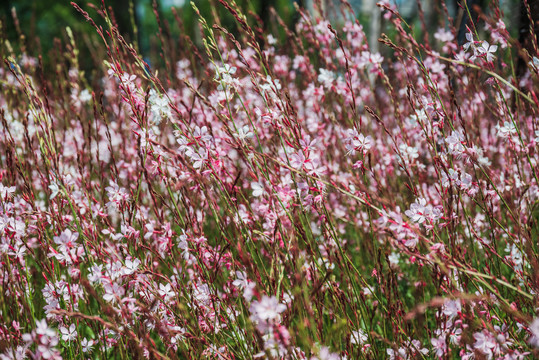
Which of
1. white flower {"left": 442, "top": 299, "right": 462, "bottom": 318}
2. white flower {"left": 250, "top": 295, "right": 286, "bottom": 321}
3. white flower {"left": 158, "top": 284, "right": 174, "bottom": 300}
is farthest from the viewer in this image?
white flower {"left": 158, "top": 284, "right": 174, "bottom": 300}

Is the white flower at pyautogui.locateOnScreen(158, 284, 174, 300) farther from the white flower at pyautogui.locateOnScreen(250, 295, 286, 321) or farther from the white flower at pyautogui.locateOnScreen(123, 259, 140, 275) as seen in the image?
the white flower at pyautogui.locateOnScreen(250, 295, 286, 321)

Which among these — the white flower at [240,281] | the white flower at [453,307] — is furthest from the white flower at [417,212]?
the white flower at [240,281]

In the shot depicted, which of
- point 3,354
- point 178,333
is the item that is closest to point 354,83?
point 178,333

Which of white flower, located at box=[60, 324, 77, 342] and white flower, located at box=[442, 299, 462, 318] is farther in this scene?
white flower, located at box=[60, 324, 77, 342]

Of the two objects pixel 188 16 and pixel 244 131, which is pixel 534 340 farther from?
pixel 188 16

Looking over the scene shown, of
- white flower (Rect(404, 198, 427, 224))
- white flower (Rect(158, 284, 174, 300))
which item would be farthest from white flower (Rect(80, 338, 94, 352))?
white flower (Rect(404, 198, 427, 224))

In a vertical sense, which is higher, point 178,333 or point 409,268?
point 409,268

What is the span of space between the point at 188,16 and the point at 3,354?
23089 millimetres

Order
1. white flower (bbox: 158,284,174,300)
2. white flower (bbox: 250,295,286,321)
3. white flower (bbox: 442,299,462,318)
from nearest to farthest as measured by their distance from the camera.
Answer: white flower (bbox: 250,295,286,321)
white flower (bbox: 442,299,462,318)
white flower (bbox: 158,284,174,300)

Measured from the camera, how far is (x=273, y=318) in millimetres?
927

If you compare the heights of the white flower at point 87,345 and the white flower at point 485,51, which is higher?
the white flower at point 485,51

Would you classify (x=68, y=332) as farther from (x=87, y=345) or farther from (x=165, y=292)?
(x=165, y=292)

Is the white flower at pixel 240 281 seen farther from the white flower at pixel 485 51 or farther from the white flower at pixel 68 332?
the white flower at pixel 485 51

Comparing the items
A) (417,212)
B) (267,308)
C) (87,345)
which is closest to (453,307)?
(417,212)
